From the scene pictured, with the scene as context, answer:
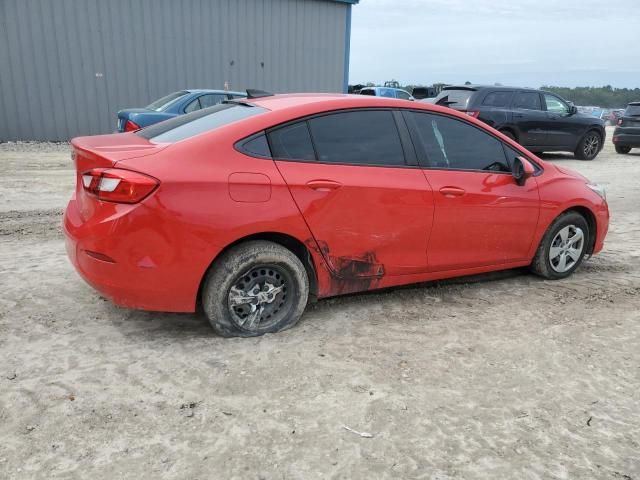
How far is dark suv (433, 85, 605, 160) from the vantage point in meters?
11.6

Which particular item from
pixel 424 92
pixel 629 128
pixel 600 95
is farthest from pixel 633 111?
pixel 600 95

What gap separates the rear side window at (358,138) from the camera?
11.5 ft

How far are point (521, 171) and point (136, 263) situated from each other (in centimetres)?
297

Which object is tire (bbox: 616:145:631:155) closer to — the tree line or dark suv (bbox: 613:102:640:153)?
dark suv (bbox: 613:102:640:153)

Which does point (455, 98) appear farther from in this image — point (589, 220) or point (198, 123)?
point (198, 123)

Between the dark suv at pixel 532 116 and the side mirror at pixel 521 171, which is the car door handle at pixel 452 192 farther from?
the dark suv at pixel 532 116

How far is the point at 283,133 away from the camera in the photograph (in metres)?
3.39

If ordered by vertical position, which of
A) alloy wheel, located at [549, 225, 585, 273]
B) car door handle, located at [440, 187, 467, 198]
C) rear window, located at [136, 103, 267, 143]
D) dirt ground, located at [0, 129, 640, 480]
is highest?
rear window, located at [136, 103, 267, 143]

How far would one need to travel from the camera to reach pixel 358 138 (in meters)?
3.64

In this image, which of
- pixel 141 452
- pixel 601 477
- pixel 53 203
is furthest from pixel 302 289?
pixel 53 203

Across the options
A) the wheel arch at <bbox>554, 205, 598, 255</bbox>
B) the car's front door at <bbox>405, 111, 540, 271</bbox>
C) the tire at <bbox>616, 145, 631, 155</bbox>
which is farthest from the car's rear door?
the car's front door at <bbox>405, 111, 540, 271</bbox>

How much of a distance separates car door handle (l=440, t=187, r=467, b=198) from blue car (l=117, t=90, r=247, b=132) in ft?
21.8

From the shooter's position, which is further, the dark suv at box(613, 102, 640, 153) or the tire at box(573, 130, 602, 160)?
the dark suv at box(613, 102, 640, 153)

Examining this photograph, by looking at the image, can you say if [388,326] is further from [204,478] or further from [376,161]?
[204,478]
